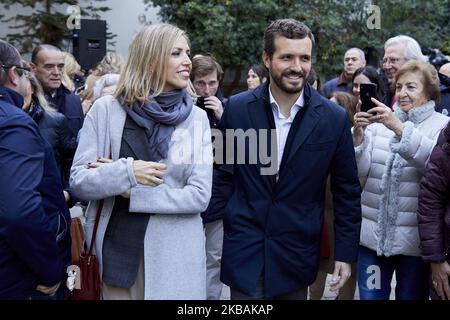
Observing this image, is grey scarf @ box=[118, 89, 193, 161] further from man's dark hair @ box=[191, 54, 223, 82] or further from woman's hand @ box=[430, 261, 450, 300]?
man's dark hair @ box=[191, 54, 223, 82]

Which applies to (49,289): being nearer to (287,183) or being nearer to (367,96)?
(287,183)

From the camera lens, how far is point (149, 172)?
2.75 metres

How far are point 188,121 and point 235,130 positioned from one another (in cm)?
37

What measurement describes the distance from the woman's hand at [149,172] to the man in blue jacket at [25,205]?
1.28 feet

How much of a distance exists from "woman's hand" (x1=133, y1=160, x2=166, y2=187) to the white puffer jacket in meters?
1.48

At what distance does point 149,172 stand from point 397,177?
5.41 feet

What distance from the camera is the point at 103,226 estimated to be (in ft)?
9.62

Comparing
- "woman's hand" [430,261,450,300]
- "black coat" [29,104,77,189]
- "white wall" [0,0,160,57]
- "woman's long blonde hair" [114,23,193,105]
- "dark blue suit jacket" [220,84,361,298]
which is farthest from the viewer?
"white wall" [0,0,160,57]

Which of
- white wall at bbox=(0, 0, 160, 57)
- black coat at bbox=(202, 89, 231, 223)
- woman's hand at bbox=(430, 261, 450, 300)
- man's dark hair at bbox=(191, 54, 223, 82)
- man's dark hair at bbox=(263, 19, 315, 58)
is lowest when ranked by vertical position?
woman's hand at bbox=(430, 261, 450, 300)

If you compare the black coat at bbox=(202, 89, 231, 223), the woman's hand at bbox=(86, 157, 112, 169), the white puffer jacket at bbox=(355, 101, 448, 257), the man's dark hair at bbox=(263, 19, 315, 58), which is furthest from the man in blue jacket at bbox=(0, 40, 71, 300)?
the white puffer jacket at bbox=(355, 101, 448, 257)

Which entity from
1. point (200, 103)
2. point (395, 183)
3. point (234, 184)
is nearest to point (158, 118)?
point (234, 184)

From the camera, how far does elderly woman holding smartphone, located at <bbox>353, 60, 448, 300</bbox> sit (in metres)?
3.55

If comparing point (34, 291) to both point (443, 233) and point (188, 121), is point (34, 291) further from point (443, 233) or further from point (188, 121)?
point (443, 233)

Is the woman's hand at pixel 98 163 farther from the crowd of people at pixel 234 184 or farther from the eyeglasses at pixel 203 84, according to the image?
the eyeglasses at pixel 203 84
